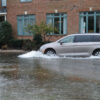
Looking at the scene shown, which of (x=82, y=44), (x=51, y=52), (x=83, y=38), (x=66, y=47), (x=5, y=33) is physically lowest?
(x=51, y=52)

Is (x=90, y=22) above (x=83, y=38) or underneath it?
above

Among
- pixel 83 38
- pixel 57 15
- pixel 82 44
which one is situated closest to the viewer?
pixel 82 44

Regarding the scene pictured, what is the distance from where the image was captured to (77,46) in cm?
1844

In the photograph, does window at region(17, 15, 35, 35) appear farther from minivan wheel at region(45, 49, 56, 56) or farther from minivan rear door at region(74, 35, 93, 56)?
minivan rear door at region(74, 35, 93, 56)

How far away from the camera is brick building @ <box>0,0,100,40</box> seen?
2748 centimetres

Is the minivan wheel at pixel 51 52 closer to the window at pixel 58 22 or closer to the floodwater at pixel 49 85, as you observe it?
the floodwater at pixel 49 85

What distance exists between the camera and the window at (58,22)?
28698 millimetres

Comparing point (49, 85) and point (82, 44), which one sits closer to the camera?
point (49, 85)

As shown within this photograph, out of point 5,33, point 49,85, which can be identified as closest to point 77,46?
point 49,85

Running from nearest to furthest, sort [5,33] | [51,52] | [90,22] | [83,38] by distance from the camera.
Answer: [83,38] → [51,52] → [90,22] → [5,33]

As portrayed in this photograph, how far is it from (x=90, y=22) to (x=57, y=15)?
11.5 ft

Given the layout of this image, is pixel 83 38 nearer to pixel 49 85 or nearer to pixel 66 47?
pixel 66 47

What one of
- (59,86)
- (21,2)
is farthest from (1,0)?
(59,86)

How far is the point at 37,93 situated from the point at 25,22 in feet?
75.3
